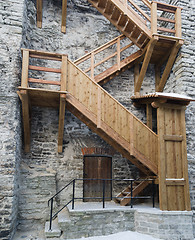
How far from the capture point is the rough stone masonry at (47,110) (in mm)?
6031

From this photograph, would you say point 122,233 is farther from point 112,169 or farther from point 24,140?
point 24,140

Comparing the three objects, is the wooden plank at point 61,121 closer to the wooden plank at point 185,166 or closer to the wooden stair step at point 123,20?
the wooden stair step at point 123,20

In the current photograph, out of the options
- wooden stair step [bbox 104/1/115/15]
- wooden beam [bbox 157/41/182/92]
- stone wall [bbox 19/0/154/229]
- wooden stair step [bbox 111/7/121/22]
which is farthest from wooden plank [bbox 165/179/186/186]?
wooden stair step [bbox 104/1/115/15]

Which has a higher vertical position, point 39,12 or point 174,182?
point 39,12

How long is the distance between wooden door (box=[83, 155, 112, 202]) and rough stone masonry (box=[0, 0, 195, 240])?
25 cm

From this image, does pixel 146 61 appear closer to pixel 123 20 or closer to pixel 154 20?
pixel 154 20

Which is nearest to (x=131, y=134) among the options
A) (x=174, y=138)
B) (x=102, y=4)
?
(x=174, y=138)

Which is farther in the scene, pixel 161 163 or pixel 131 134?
pixel 131 134

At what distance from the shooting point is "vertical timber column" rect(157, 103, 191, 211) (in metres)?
6.13

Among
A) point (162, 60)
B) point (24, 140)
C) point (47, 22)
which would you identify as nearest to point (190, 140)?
point (162, 60)

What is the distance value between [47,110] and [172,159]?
439 centimetres

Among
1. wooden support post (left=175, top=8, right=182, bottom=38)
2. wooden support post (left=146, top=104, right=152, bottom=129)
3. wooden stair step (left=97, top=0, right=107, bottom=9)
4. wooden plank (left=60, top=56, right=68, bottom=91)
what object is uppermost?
wooden stair step (left=97, top=0, right=107, bottom=9)

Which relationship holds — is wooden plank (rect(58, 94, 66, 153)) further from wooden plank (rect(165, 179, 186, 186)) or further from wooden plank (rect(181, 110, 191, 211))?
wooden plank (rect(181, 110, 191, 211))

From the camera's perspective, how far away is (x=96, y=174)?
7570 millimetres
